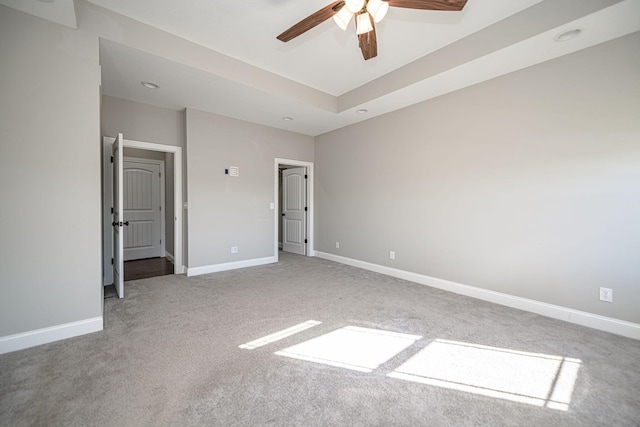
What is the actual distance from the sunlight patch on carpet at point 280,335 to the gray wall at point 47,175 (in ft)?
5.02

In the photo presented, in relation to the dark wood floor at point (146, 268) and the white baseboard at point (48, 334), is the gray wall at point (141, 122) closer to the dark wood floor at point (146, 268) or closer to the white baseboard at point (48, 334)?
the dark wood floor at point (146, 268)

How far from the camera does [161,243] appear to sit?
582 cm

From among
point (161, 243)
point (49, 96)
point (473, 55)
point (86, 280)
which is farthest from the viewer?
point (161, 243)

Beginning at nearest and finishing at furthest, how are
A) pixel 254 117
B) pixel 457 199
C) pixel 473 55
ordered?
pixel 473 55 → pixel 457 199 → pixel 254 117

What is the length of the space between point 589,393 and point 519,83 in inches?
Result: 118

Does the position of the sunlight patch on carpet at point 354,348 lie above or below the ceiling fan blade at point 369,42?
below

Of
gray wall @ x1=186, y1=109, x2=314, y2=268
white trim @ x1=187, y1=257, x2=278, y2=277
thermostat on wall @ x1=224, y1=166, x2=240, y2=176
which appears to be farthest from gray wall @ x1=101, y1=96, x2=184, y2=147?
white trim @ x1=187, y1=257, x2=278, y2=277

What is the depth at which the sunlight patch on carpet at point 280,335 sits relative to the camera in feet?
7.31

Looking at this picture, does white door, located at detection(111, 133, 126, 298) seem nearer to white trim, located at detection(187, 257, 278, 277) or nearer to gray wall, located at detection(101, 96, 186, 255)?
gray wall, located at detection(101, 96, 186, 255)

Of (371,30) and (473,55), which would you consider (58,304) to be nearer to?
(371,30)

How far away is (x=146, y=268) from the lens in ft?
15.7

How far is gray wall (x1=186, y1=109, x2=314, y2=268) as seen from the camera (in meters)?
4.32

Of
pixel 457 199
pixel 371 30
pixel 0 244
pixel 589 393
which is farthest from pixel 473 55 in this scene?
pixel 0 244

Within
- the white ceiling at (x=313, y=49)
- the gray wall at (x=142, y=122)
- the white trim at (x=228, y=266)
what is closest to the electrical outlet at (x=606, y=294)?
the white ceiling at (x=313, y=49)
